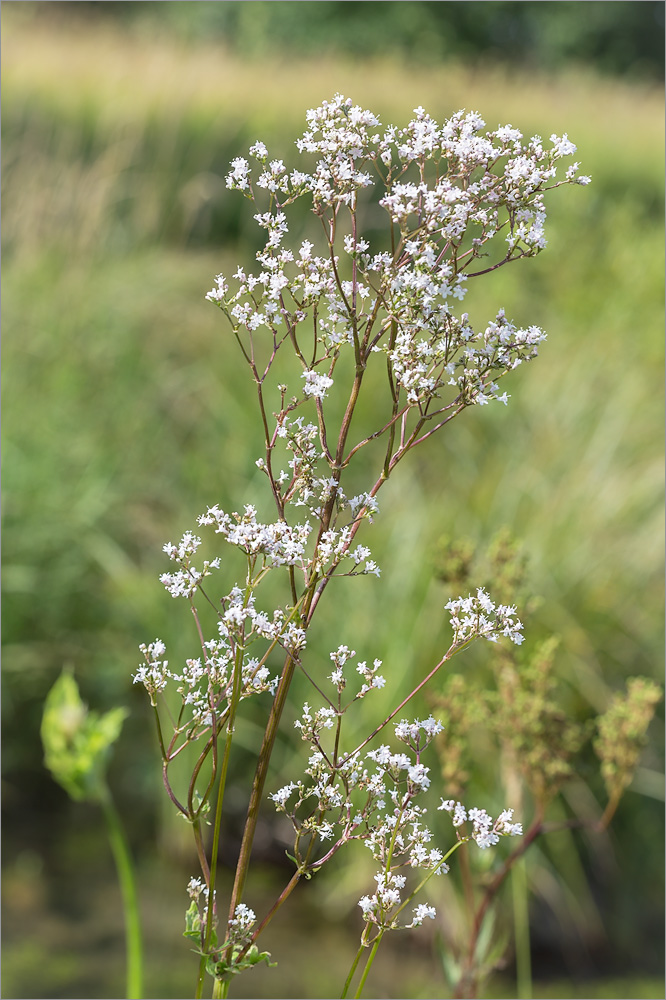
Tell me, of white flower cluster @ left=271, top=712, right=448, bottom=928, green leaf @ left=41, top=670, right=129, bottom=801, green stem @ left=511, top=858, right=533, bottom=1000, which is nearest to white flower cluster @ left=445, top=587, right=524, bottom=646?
white flower cluster @ left=271, top=712, right=448, bottom=928

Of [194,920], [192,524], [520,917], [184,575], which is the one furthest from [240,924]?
[192,524]

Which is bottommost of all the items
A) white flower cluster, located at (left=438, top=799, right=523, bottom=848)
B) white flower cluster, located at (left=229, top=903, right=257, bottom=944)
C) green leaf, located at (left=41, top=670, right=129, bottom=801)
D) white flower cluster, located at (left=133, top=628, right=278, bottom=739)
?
white flower cluster, located at (left=229, top=903, right=257, bottom=944)

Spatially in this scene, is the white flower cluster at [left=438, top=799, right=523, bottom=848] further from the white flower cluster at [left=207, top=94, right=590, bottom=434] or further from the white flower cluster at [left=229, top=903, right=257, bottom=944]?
the white flower cluster at [left=207, top=94, right=590, bottom=434]

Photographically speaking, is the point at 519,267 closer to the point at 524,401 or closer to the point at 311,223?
the point at 311,223

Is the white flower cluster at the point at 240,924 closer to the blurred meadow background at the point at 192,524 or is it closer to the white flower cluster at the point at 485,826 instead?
the white flower cluster at the point at 485,826

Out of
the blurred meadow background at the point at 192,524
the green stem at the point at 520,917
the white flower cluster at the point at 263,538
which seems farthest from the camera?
the blurred meadow background at the point at 192,524

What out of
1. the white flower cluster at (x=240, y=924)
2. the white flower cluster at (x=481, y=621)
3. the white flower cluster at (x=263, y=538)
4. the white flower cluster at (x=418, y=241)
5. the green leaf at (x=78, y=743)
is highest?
the white flower cluster at (x=418, y=241)

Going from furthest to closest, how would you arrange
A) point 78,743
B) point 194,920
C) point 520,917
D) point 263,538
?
point 520,917 → point 78,743 → point 194,920 → point 263,538

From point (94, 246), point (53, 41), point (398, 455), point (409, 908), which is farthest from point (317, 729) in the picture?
point (53, 41)

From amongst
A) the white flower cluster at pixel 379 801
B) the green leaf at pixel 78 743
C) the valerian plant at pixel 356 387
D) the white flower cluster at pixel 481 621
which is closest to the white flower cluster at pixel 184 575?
the valerian plant at pixel 356 387

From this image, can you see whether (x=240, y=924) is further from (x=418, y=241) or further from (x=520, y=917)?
(x=520, y=917)
